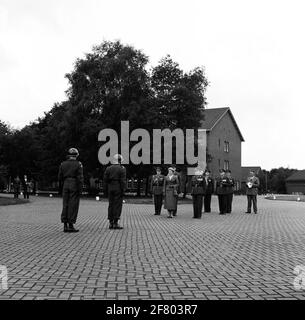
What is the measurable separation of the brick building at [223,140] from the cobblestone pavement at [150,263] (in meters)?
61.7

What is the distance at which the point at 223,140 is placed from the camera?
7969 centimetres

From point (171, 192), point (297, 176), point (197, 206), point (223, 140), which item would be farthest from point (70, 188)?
point (297, 176)

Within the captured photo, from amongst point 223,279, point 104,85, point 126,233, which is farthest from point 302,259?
point 104,85

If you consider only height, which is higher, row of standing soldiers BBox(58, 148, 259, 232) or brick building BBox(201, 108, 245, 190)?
brick building BBox(201, 108, 245, 190)

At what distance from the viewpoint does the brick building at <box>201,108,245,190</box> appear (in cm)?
7500

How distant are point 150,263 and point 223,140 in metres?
73.6

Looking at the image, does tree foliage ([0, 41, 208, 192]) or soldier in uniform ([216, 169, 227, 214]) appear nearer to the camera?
soldier in uniform ([216, 169, 227, 214])

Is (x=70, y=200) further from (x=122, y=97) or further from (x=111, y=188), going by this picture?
(x=122, y=97)

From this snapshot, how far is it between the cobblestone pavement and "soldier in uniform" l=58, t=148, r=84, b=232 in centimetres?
42

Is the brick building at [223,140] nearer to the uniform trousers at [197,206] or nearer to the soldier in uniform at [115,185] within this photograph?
the uniform trousers at [197,206]

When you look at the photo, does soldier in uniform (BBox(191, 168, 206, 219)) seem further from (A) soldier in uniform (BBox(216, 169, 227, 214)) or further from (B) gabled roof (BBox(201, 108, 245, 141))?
(B) gabled roof (BBox(201, 108, 245, 141))

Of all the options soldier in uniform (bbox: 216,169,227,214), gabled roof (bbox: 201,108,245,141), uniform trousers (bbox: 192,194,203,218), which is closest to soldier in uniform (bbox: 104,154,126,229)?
uniform trousers (bbox: 192,194,203,218)
